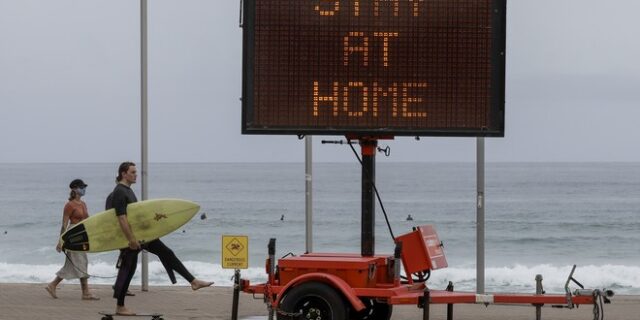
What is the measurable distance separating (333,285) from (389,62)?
2418 millimetres

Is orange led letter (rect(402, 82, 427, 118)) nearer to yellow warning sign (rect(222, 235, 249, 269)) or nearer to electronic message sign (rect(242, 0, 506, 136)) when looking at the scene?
electronic message sign (rect(242, 0, 506, 136))

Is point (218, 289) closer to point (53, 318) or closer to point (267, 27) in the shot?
point (53, 318)

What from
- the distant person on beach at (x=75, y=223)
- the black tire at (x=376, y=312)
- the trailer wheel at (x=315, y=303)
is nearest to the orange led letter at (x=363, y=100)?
the trailer wheel at (x=315, y=303)

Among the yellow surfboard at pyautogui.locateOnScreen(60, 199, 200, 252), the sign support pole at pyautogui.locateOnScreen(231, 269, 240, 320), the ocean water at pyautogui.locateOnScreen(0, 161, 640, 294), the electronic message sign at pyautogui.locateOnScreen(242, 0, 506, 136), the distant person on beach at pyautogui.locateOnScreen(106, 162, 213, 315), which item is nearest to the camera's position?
the electronic message sign at pyautogui.locateOnScreen(242, 0, 506, 136)

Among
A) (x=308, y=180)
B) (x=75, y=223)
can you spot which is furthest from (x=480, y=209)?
(x=75, y=223)

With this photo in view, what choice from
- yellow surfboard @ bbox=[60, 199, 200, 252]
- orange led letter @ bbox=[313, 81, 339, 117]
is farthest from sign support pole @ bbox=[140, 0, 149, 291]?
orange led letter @ bbox=[313, 81, 339, 117]

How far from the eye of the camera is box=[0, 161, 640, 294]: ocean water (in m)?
44.8

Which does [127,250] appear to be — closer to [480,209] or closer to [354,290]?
[354,290]

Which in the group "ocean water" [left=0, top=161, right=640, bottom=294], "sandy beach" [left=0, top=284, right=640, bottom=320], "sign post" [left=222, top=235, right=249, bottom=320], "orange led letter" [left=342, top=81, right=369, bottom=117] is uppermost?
"orange led letter" [left=342, top=81, right=369, bottom=117]

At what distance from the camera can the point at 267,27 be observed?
16078 millimetres

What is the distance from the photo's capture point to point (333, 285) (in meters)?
16.0

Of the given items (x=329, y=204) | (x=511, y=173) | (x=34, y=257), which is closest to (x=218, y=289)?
(x=34, y=257)

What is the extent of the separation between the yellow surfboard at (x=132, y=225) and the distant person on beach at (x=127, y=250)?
184 millimetres

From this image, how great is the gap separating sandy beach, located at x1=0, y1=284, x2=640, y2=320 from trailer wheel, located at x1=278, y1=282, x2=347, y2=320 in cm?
255
